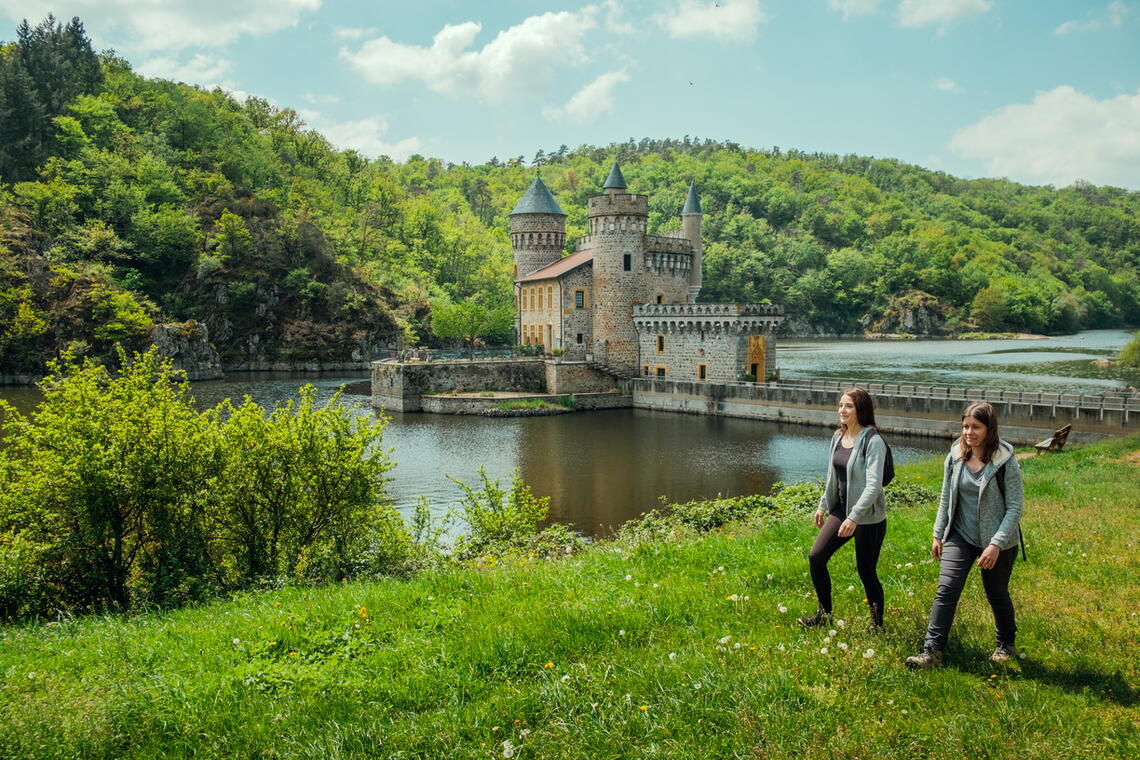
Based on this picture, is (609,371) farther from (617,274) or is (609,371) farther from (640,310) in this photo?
(617,274)

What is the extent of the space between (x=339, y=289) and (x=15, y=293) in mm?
25831

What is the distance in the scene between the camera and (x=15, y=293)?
6084cm

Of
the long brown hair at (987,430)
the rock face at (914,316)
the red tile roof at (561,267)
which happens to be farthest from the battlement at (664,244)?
the rock face at (914,316)

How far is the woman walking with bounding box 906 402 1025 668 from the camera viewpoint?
18.4 feet

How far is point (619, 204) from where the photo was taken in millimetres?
46812

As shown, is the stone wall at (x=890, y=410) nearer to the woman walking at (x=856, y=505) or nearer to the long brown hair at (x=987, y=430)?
the woman walking at (x=856, y=505)

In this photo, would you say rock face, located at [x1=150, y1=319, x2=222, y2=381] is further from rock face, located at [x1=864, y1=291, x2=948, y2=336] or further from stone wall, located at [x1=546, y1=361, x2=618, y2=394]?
rock face, located at [x1=864, y1=291, x2=948, y2=336]

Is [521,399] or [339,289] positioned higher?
[339,289]

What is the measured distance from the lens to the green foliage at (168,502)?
1075cm

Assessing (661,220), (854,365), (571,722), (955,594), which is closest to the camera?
(571,722)

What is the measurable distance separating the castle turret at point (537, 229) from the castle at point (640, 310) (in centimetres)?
308

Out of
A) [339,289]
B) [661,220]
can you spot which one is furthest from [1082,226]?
[339,289]

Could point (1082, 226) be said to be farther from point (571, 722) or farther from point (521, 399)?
point (571, 722)

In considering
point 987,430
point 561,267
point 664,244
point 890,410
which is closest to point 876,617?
point 987,430
